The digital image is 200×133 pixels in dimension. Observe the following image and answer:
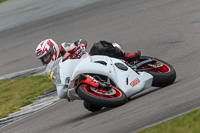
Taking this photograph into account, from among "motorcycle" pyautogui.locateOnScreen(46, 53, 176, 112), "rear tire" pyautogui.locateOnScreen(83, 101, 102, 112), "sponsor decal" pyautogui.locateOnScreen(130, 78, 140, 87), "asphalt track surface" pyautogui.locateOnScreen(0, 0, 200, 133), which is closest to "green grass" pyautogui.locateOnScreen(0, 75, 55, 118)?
"asphalt track surface" pyautogui.locateOnScreen(0, 0, 200, 133)

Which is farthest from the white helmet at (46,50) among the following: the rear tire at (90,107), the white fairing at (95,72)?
the rear tire at (90,107)

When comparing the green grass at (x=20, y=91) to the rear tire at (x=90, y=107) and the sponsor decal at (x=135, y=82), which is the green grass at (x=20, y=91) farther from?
the sponsor decal at (x=135, y=82)

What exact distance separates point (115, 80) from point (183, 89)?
112 centimetres

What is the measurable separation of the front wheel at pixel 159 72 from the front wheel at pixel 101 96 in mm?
1063

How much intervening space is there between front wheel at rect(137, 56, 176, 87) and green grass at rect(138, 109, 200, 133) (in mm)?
2971

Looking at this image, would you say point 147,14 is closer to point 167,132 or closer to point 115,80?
point 115,80

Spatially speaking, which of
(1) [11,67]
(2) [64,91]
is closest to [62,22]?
(1) [11,67]

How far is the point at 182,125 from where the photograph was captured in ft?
17.0

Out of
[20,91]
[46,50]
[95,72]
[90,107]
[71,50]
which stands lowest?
[20,91]

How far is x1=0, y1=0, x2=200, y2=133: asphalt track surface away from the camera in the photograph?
6.73m

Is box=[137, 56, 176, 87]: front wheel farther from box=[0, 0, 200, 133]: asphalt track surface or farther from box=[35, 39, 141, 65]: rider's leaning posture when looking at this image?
box=[35, 39, 141, 65]: rider's leaning posture

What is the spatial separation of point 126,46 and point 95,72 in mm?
7410

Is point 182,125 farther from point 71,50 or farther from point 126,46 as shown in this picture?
point 126,46

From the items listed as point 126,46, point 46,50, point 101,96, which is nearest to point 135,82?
point 101,96
